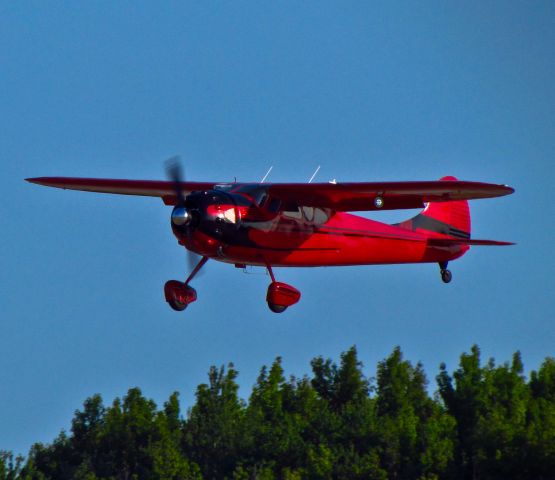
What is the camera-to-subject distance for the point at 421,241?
98.1ft

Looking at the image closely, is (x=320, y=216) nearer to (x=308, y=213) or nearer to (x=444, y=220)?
(x=308, y=213)

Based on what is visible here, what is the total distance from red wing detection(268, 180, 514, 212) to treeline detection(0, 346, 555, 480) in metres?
42.0

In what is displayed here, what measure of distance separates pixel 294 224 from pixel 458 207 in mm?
7745

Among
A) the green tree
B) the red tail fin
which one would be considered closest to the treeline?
the green tree

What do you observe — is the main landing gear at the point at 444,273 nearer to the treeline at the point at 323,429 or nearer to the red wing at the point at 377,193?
the red wing at the point at 377,193

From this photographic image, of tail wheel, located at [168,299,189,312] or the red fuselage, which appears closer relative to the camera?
the red fuselage

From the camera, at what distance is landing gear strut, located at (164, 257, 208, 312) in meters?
26.4

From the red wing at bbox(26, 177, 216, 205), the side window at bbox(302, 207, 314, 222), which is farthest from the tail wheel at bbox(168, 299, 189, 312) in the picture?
the red wing at bbox(26, 177, 216, 205)

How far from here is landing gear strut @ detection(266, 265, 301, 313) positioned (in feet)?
85.6

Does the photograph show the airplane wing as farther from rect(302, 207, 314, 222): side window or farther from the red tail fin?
the red tail fin

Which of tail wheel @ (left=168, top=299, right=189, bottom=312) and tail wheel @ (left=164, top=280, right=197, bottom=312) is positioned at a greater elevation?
tail wheel @ (left=164, top=280, right=197, bottom=312)

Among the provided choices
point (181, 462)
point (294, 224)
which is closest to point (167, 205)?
point (294, 224)

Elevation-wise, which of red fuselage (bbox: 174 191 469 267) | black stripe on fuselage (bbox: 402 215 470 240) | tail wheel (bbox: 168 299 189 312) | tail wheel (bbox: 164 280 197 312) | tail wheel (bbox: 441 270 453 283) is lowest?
tail wheel (bbox: 168 299 189 312)

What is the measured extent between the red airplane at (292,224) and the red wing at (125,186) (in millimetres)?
131
